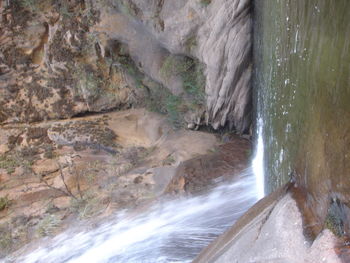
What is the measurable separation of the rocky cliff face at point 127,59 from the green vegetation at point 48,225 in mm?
3468

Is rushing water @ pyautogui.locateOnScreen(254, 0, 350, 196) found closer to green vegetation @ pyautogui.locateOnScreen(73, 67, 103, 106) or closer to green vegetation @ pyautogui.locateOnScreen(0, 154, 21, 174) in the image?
green vegetation @ pyautogui.locateOnScreen(73, 67, 103, 106)

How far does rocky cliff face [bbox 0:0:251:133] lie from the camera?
6.71m

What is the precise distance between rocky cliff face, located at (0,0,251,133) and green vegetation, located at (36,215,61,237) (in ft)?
11.4

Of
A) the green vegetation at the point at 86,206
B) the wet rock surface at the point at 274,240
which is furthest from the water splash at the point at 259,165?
the green vegetation at the point at 86,206

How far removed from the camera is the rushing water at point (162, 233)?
5.57 metres

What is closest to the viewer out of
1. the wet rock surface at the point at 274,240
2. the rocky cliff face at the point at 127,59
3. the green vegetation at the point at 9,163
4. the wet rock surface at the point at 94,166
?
the wet rock surface at the point at 274,240


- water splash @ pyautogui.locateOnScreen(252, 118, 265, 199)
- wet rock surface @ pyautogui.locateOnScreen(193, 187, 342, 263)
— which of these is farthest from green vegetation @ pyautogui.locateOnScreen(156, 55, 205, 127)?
wet rock surface @ pyautogui.locateOnScreen(193, 187, 342, 263)

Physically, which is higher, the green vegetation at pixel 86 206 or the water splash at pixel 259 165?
the water splash at pixel 259 165

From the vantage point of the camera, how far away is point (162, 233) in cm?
593

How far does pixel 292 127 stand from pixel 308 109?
2.01 feet

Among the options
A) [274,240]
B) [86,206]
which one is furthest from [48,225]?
[274,240]

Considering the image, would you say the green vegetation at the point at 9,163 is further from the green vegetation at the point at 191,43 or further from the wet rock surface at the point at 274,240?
the wet rock surface at the point at 274,240

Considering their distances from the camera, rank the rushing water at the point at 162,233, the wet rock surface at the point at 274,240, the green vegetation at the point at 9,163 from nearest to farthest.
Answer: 1. the wet rock surface at the point at 274,240
2. the rushing water at the point at 162,233
3. the green vegetation at the point at 9,163

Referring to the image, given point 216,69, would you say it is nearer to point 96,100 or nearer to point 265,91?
point 265,91
